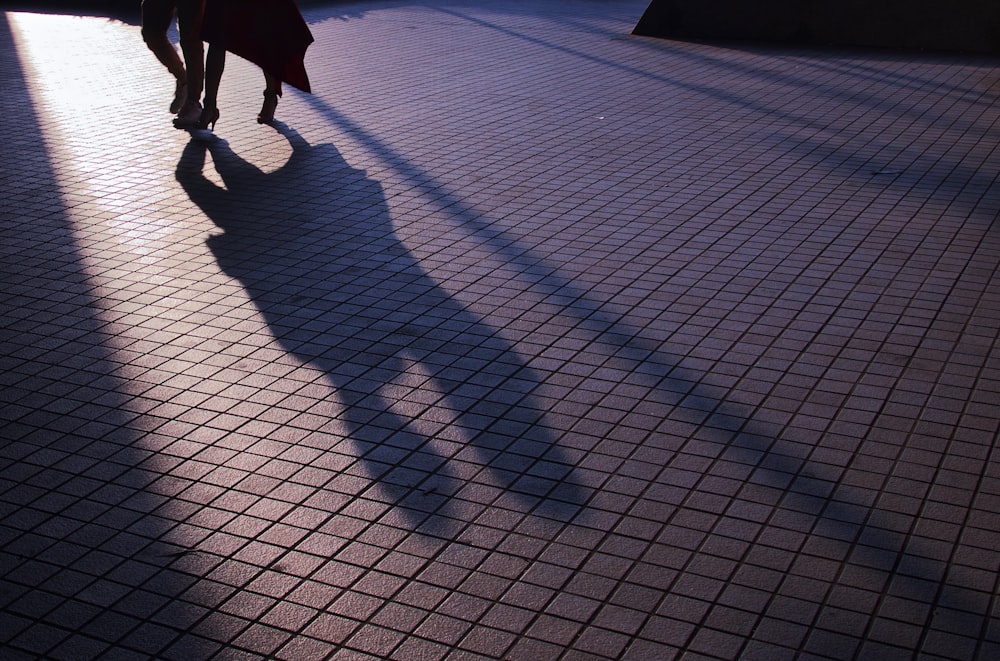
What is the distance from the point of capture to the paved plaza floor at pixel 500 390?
3.15 m

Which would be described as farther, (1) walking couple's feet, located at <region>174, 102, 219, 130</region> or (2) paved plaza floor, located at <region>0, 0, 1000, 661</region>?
(1) walking couple's feet, located at <region>174, 102, 219, 130</region>

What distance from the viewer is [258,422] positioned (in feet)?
13.8

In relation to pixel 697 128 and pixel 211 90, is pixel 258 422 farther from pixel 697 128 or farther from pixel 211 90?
pixel 697 128

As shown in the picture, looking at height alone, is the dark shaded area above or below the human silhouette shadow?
above

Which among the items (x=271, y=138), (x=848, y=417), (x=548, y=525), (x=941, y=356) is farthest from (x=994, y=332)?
(x=271, y=138)

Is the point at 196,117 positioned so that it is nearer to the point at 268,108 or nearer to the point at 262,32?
the point at 268,108

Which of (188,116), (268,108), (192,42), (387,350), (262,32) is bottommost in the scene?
(188,116)

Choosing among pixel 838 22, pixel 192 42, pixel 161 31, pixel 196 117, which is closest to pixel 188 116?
pixel 196 117

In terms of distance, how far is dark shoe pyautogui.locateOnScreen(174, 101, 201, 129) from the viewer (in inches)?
338

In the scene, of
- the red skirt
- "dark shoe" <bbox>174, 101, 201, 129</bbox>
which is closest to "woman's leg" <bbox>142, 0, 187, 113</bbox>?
"dark shoe" <bbox>174, 101, 201, 129</bbox>

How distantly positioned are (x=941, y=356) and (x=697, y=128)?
4.54 m

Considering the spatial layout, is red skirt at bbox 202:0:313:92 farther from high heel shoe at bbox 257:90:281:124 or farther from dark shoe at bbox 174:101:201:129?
dark shoe at bbox 174:101:201:129

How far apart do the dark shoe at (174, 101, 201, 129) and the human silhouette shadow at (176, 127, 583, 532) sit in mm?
1219

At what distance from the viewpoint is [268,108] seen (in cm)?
886
